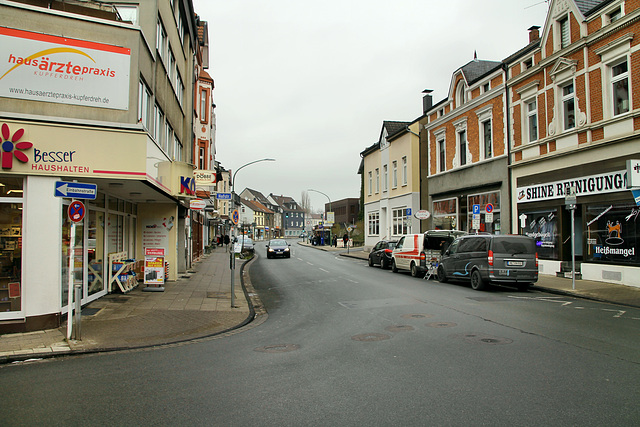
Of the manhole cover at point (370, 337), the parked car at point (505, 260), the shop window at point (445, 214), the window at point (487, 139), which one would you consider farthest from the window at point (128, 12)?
the shop window at point (445, 214)

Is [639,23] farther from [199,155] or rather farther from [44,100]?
[199,155]

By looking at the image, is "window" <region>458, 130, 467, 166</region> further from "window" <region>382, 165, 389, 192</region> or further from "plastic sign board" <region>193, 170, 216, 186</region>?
"plastic sign board" <region>193, 170, 216, 186</region>

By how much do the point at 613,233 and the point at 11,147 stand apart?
16.9m

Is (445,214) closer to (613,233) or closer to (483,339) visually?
(613,233)

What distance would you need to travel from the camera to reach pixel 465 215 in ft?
87.2

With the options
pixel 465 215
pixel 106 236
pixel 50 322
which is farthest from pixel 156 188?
pixel 465 215

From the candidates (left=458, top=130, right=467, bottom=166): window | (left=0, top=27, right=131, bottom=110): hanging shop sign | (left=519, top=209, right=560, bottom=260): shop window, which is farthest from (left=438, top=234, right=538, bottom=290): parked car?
(left=458, top=130, right=467, bottom=166): window

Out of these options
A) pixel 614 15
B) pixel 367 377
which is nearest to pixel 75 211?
pixel 367 377

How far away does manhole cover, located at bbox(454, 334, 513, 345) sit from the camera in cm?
753

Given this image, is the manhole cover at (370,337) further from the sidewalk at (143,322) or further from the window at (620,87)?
the window at (620,87)

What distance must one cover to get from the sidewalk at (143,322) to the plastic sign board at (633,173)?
10.2 meters

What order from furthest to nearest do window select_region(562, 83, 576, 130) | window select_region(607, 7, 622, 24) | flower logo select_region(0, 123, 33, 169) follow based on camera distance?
window select_region(562, 83, 576, 130) → window select_region(607, 7, 622, 24) → flower logo select_region(0, 123, 33, 169)

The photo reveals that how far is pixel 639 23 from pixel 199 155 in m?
23.4

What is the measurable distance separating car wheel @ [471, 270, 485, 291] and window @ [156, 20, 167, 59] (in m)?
12.0
